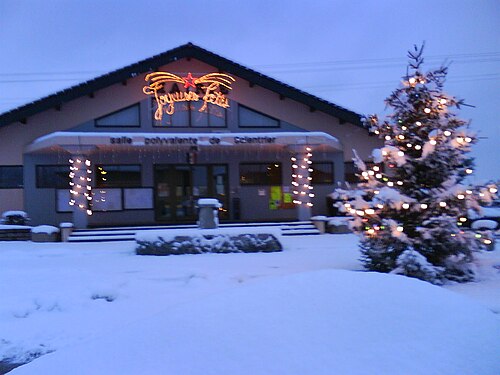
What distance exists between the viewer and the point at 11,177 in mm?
16750

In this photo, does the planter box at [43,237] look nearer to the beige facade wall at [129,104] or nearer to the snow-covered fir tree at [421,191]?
the beige facade wall at [129,104]

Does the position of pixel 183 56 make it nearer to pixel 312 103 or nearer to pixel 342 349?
pixel 312 103

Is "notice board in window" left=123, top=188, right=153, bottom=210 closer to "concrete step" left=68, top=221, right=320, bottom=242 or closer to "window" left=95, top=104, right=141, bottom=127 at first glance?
"concrete step" left=68, top=221, right=320, bottom=242

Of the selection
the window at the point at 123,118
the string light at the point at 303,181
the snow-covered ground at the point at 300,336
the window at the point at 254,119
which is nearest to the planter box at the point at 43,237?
the window at the point at 123,118

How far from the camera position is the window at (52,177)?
17.0 meters

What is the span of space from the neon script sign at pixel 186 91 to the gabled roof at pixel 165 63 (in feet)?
1.65

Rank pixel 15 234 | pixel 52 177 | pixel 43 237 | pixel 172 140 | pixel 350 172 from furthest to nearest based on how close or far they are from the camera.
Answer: pixel 350 172 → pixel 52 177 → pixel 172 140 → pixel 15 234 → pixel 43 237

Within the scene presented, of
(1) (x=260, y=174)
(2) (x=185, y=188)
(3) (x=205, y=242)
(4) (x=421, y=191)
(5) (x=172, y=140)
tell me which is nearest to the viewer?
(4) (x=421, y=191)

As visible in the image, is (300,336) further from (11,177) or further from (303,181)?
(11,177)

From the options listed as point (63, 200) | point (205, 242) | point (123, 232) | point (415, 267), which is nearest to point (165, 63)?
point (63, 200)

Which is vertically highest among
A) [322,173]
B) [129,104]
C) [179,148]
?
[129,104]

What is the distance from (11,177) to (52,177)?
1451 millimetres

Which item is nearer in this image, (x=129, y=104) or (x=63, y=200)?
→ (x=63, y=200)

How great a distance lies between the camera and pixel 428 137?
8.76m
